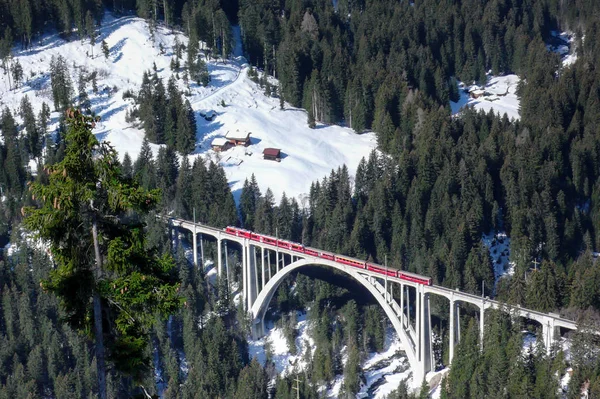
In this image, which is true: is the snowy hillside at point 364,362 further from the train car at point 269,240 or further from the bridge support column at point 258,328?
the train car at point 269,240

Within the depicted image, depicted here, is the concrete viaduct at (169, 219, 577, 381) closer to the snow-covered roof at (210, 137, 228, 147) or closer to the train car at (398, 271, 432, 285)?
the train car at (398, 271, 432, 285)

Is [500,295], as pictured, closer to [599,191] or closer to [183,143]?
[599,191]

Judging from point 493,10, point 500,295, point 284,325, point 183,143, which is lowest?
point 284,325

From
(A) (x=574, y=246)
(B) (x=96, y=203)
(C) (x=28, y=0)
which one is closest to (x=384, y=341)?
(A) (x=574, y=246)

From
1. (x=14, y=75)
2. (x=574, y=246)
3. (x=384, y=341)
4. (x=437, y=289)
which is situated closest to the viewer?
(x=437, y=289)

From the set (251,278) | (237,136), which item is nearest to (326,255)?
(251,278)

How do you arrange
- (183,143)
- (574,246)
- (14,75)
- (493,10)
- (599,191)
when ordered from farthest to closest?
(493,10) < (14,75) < (183,143) < (599,191) < (574,246)

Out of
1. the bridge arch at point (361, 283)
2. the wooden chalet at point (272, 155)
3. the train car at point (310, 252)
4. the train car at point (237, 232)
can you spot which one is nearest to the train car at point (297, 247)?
the train car at point (310, 252)
